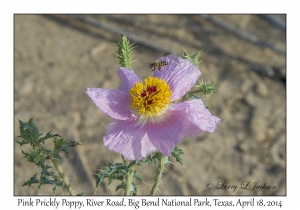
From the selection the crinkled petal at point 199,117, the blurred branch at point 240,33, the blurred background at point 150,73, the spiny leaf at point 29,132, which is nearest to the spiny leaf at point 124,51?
the crinkled petal at point 199,117

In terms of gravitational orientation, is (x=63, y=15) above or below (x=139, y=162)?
above

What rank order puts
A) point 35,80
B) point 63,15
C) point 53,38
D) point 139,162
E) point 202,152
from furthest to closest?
1. point 63,15
2. point 53,38
3. point 35,80
4. point 202,152
5. point 139,162

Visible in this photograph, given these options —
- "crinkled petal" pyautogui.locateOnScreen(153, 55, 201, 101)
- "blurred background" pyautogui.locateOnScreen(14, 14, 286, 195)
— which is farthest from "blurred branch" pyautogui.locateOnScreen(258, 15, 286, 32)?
→ "crinkled petal" pyautogui.locateOnScreen(153, 55, 201, 101)

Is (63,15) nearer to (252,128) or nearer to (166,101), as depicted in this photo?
(252,128)

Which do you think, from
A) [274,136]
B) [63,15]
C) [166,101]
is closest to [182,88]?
[166,101]

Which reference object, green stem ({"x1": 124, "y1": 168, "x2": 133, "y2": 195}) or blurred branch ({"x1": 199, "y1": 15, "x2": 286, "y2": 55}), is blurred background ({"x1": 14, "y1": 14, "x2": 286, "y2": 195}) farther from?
green stem ({"x1": 124, "y1": 168, "x2": 133, "y2": 195})

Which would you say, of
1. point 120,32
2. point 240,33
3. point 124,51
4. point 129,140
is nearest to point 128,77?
point 124,51

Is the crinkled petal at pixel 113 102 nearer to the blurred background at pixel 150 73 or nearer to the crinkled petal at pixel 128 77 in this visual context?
the crinkled petal at pixel 128 77

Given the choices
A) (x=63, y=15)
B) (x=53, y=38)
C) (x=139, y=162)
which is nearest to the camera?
(x=139, y=162)
